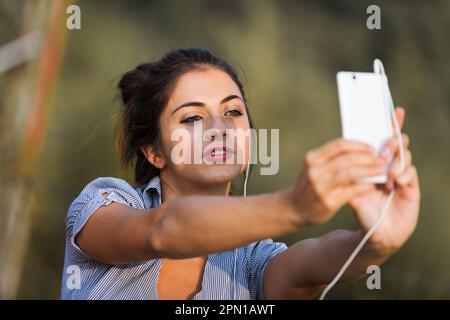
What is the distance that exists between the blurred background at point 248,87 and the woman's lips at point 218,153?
1.53 metres

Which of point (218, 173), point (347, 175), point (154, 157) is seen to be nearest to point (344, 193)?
point (347, 175)

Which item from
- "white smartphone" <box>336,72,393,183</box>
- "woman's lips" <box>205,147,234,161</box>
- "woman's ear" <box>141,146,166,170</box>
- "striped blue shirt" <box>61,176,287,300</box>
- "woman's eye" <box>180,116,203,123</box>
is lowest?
"striped blue shirt" <box>61,176,287,300</box>

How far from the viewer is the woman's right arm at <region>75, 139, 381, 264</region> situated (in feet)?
3.11

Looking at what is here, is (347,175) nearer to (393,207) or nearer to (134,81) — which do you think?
(393,207)

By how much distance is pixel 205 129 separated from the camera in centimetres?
157

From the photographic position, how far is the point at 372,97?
110 cm

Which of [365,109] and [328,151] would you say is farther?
[365,109]

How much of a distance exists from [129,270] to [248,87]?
5.56ft

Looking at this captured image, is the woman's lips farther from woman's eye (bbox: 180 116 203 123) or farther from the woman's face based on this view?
woman's eye (bbox: 180 116 203 123)

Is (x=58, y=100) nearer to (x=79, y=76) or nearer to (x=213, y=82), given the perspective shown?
(x=79, y=76)

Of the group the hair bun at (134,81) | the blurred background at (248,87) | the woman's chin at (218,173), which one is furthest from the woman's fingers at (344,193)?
the blurred background at (248,87)

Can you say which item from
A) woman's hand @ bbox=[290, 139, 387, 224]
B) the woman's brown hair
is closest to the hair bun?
the woman's brown hair

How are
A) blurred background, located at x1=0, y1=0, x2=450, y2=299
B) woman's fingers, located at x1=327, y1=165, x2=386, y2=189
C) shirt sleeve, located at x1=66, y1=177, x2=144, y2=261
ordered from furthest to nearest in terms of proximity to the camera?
1. blurred background, located at x1=0, y1=0, x2=450, y2=299
2. shirt sleeve, located at x1=66, y1=177, x2=144, y2=261
3. woman's fingers, located at x1=327, y1=165, x2=386, y2=189
